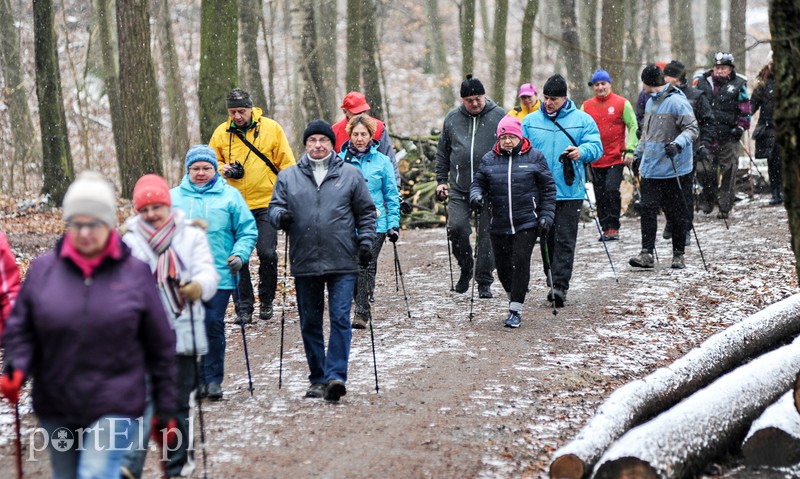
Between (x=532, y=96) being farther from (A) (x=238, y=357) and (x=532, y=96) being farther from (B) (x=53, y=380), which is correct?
(B) (x=53, y=380)

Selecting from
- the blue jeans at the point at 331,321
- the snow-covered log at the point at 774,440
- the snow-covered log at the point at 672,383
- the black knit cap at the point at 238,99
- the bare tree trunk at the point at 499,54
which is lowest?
the snow-covered log at the point at 774,440

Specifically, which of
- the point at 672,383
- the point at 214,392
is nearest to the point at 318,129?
the point at 214,392

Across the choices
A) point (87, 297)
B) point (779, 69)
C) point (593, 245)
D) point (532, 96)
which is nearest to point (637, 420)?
point (779, 69)

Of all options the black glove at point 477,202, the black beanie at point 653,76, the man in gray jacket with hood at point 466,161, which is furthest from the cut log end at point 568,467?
the black beanie at point 653,76

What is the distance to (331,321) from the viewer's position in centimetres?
751

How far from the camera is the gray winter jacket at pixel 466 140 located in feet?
37.7

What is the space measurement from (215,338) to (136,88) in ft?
31.1

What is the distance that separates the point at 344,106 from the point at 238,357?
11.5 ft

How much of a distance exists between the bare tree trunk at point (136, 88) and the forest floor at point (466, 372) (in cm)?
458

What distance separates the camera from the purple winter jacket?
4.41m

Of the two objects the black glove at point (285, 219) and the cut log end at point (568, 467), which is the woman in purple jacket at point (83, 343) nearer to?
the cut log end at point (568, 467)

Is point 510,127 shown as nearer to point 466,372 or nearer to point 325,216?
point 466,372

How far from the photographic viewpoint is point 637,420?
6441mm

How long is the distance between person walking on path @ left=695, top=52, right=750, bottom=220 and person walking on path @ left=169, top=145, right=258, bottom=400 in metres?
11.1
